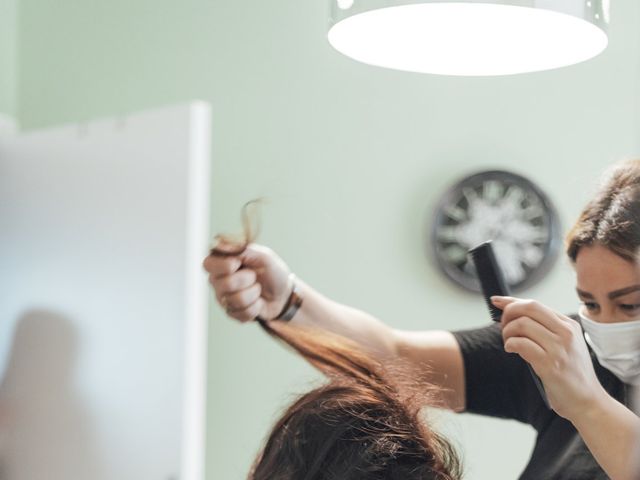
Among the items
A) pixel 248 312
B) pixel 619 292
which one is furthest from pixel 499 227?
pixel 619 292

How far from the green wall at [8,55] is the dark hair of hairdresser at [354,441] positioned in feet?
7.62

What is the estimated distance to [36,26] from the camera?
2938mm

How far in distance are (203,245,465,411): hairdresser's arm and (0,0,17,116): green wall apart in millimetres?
1721

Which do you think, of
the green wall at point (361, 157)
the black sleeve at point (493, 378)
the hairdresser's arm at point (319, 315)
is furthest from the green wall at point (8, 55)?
the black sleeve at point (493, 378)

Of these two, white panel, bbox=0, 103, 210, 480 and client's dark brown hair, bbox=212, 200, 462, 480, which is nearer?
client's dark brown hair, bbox=212, 200, 462, 480

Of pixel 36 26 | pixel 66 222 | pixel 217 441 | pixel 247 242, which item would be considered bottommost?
pixel 217 441

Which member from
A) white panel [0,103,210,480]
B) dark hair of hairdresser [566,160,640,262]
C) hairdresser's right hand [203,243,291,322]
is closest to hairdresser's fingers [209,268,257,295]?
hairdresser's right hand [203,243,291,322]

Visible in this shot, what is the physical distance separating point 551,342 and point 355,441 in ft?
1.04

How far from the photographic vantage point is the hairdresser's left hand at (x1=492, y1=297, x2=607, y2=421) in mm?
953

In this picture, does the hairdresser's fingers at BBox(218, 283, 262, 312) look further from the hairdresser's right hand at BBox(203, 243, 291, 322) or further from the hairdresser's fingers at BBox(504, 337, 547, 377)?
the hairdresser's fingers at BBox(504, 337, 547, 377)

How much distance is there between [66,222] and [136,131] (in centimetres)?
31

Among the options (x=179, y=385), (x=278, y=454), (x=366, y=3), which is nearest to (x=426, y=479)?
(x=278, y=454)

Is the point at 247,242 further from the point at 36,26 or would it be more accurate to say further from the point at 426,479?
the point at 36,26

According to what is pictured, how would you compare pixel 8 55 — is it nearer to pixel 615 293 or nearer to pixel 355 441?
pixel 615 293
